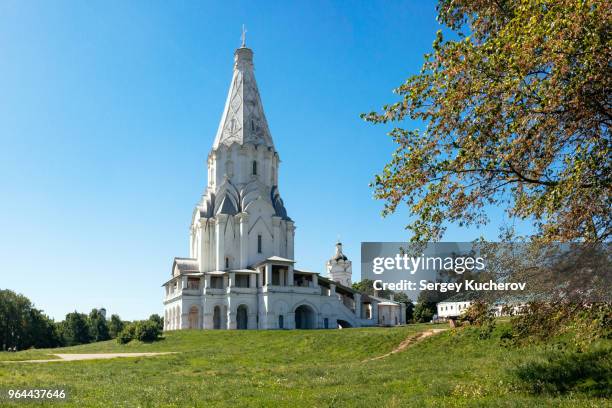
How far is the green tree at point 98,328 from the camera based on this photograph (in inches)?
3273

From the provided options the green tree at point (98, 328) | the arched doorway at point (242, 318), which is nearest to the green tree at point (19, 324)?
the green tree at point (98, 328)

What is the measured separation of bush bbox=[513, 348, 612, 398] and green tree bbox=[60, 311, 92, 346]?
249 feet

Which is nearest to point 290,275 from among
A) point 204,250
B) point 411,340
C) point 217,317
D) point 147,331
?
point 217,317

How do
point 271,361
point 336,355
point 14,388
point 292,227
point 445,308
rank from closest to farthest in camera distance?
point 14,388 → point 271,361 → point 336,355 → point 292,227 → point 445,308

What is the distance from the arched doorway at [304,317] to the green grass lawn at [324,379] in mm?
27544

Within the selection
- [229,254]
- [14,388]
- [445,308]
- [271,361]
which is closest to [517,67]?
[14,388]

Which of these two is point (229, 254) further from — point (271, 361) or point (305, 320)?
point (271, 361)

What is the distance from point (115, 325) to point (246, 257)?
38.0 m

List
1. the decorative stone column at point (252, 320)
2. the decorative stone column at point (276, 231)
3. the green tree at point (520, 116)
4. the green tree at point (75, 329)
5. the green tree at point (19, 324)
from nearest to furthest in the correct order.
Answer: the green tree at point (520, 116), the decorative stone column at point (252, 320), the decorative stone column at point (276, 231), the green tree at point (19, 324), the green tree at point (75, 329)

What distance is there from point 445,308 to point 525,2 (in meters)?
63.6

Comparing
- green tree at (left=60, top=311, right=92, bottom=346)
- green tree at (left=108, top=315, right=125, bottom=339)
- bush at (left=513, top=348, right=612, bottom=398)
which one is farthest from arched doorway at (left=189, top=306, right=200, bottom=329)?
bush at (left=513, top=348, right=612, bottom=398)

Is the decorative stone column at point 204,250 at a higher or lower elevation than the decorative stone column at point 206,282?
higher

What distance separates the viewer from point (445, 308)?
232 feet

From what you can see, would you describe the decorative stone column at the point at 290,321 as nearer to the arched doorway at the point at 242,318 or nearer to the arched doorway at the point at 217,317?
the arched doorway at the point at 242,318
